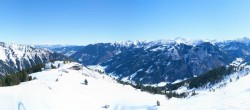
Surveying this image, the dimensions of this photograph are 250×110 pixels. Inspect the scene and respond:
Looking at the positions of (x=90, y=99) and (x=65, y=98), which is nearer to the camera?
(x=65, y=98)

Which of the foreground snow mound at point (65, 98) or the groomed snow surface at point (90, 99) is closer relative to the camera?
the groomed snow surface at point (90, 99)

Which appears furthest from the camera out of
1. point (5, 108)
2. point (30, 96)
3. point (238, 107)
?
point (30, 96)

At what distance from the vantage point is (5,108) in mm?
84000

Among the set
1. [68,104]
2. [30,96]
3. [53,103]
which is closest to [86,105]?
[68,104]

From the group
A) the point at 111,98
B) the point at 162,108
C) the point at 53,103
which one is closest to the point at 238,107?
the point at 162,108

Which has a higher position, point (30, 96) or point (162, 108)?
point (30, 96)

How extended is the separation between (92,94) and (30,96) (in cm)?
3538

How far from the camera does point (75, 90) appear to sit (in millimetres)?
121938

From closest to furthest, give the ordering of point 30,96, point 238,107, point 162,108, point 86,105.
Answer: point 238,107 → point 30,96 → point 162,108 → point 86,105

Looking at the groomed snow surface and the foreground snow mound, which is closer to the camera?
the groomed snow surface

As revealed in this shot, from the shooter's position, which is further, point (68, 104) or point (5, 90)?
point (68, 104)

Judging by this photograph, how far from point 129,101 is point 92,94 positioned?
16.0 metres

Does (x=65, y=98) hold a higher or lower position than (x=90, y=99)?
higher

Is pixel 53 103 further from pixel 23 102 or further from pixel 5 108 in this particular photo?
pixel 5 108
